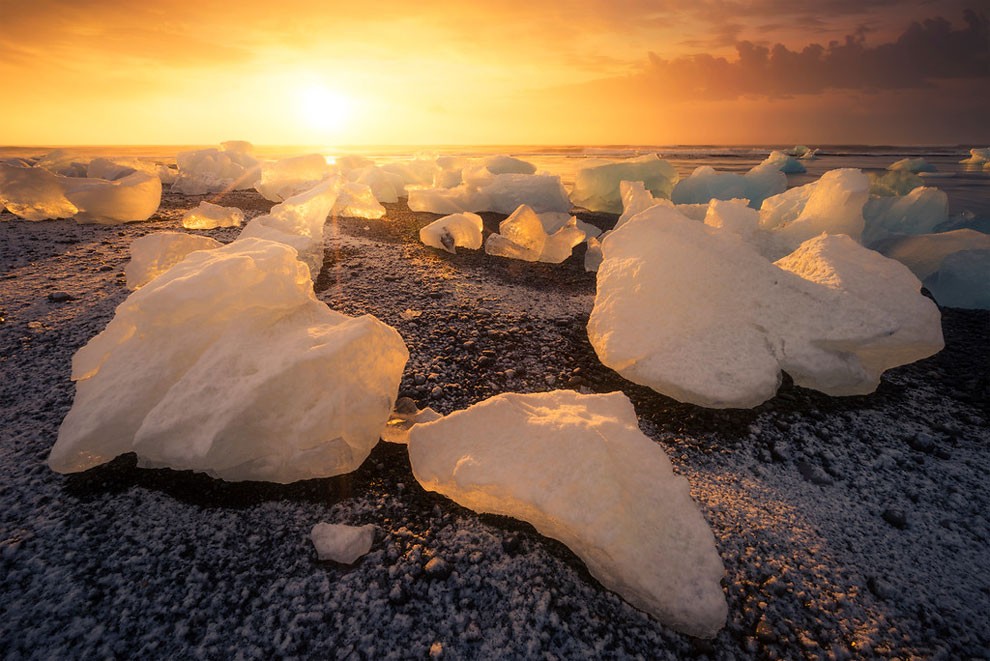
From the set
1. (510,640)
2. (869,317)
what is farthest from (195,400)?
(869,317)

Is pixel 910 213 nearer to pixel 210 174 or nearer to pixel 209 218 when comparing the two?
pixel 209 218

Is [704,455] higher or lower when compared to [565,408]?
lower

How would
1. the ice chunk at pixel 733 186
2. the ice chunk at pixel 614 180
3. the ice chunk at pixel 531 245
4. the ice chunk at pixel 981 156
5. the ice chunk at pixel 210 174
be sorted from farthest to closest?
the ice chunk at pixel 981 156 < the ice chunk at pixel 210 174 < the ice chunk at pixel 614 180 < the ice chunk at pixel 733 186 < the ice chunk at pixel 531 245

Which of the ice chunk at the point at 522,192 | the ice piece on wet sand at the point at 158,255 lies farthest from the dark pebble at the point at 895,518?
the ice chunk at the point at 522,192

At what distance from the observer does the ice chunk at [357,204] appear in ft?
16.5

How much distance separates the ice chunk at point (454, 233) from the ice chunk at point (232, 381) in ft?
7.13

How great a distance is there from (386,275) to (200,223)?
2373 millimetres

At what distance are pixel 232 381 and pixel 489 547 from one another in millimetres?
900

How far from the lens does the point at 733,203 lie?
3129 millimetres

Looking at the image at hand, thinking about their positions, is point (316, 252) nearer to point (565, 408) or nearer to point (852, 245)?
point (565, 408)

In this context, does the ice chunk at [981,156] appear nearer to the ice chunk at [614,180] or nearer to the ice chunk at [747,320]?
the ice chunk at [614,180]

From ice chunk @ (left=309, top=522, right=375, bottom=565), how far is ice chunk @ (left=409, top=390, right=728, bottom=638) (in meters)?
0.21

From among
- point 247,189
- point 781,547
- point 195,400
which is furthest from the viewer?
point 247,189

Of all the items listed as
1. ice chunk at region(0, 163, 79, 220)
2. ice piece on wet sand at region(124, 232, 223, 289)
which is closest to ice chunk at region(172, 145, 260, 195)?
ice chunk at region(0, 163, 79, 220)
